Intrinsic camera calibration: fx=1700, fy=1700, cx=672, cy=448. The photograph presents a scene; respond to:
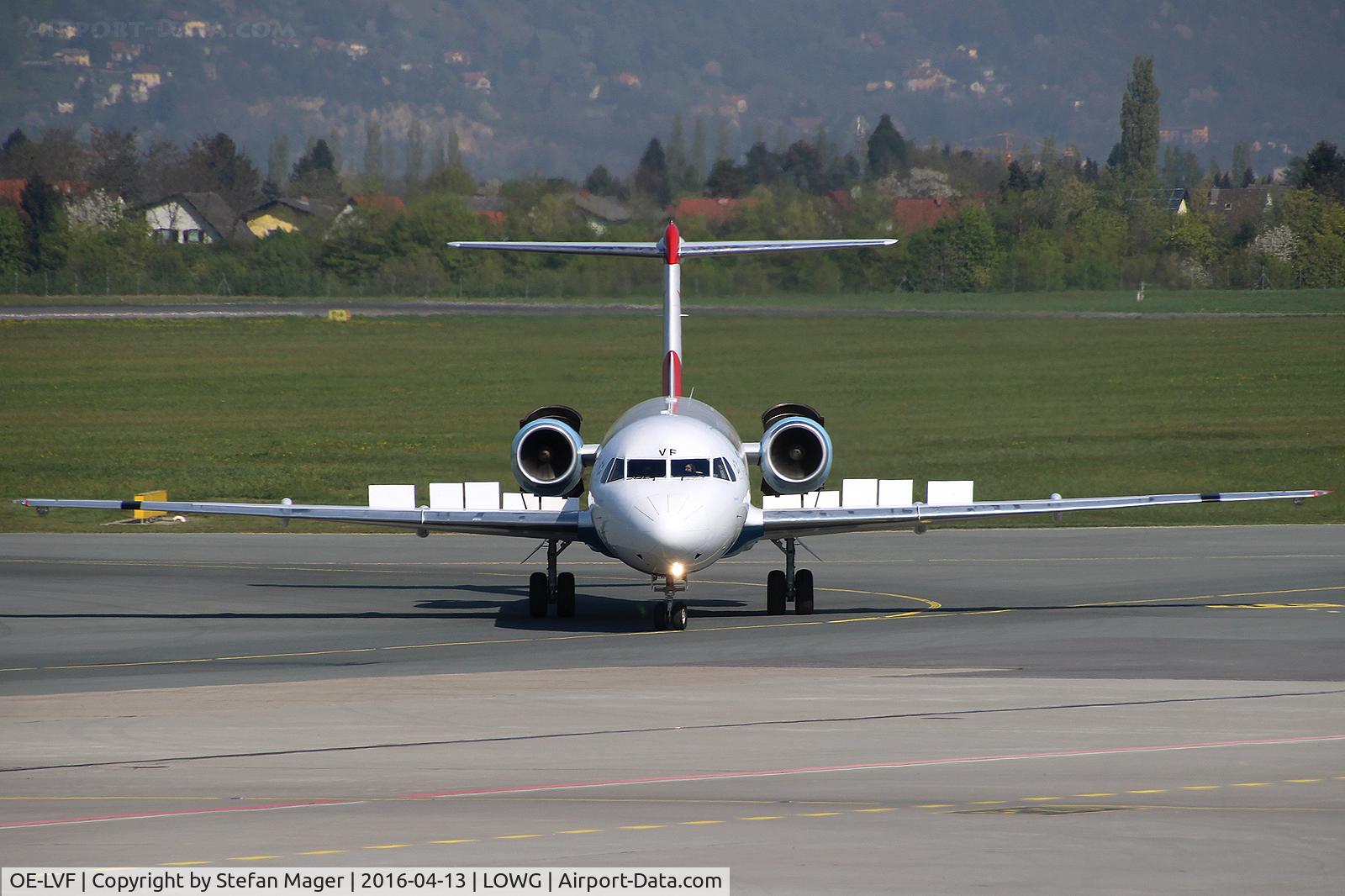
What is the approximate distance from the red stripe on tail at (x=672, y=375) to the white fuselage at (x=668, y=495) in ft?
13.0

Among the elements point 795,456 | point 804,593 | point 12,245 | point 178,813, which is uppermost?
point 12,245

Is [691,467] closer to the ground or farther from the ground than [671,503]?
farther from the ground

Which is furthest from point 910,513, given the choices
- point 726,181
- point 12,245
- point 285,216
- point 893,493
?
point 285,216

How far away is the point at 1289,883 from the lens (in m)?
12.0

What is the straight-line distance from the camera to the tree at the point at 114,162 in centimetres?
17000

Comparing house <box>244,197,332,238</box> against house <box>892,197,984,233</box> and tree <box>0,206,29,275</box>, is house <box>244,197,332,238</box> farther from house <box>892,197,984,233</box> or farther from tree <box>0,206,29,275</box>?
house <box>892,197,984,233</box>

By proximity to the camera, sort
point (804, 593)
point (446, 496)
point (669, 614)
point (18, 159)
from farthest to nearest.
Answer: point (18, 159), point (446, 496), point (804, 593), point (669, 614)

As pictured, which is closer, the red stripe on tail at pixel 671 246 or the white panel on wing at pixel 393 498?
the white panel on wing at pixel 393 498

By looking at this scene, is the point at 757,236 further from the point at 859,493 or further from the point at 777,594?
the point at 777,594

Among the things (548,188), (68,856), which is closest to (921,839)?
(68,856)

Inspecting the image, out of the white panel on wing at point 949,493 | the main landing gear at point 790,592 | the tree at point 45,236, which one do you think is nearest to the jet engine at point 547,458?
the main landing gear at point 790,592

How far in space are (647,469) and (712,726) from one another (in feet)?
26.2

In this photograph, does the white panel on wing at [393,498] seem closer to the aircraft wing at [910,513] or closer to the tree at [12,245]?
the aircraft wing at [910,513]

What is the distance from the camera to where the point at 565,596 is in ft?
94.8
